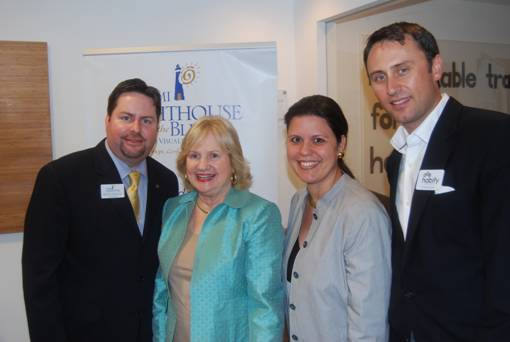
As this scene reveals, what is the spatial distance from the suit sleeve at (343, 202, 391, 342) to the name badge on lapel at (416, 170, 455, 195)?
0.20 metres

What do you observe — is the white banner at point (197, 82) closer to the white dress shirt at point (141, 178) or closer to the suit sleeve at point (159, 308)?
the white dress shirt at point (141, 178)

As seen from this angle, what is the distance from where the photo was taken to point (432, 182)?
136 cm

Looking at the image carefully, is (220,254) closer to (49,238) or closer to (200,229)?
(200,229)

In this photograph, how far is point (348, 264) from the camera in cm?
149

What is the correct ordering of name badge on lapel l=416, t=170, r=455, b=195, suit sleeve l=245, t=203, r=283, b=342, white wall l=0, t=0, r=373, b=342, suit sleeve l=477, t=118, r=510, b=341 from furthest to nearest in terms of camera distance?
white wall l=0, t=0, r=373, b=342 → suit sleeve l=245, t=203, r=283, b=342 → name badge on lapel l=416, t=170, r=455, b=195 → suit sleeve l=477, t=118, r=510, b=341

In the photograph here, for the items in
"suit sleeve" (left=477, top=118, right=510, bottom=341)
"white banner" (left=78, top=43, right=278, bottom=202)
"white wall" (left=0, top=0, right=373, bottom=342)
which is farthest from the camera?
"white wall" (left=0, top=0, right=373, bottom=342)

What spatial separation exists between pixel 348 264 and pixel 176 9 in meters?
2.57

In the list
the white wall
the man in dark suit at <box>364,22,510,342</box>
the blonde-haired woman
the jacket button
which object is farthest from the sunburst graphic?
the jacket button

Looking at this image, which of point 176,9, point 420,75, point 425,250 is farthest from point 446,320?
point 176,9

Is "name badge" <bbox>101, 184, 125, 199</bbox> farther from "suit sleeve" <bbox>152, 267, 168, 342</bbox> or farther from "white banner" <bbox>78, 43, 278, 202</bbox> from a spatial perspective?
"white banner" <bbox>78, 43, 278, 202</bbox>

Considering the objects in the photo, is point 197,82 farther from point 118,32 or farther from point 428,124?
point 428,124

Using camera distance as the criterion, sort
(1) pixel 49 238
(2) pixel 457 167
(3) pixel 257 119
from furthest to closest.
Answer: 1. (3) pixel 257 119
2. (1) pixel 49 238
3. (2) pixel 457 167

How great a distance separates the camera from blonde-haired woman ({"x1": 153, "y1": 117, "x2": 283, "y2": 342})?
5.29ft

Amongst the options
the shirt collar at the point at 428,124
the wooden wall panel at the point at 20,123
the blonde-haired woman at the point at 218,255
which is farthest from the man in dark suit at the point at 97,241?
the wooden wall panel at the point at 20,123
